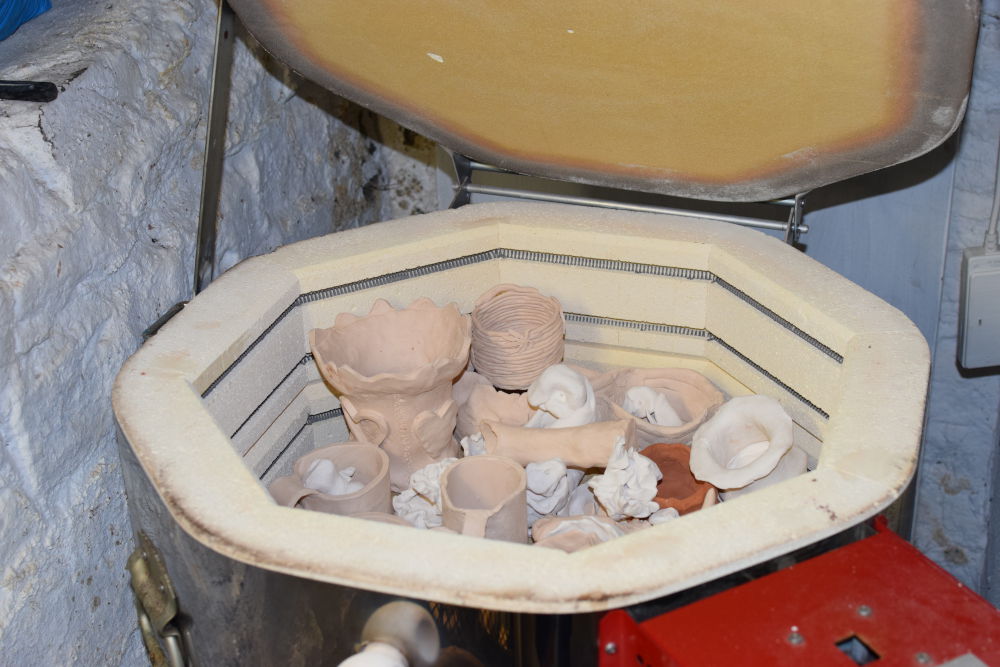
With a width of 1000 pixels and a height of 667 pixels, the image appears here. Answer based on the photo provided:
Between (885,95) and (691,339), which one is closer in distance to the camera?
(885,95)

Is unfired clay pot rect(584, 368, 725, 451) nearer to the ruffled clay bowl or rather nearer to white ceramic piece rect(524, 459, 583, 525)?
white ceramic piece rect(524, 459, 583, 525)

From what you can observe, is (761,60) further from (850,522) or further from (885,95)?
(850,522)

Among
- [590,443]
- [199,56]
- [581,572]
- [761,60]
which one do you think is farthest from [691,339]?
[199,56]

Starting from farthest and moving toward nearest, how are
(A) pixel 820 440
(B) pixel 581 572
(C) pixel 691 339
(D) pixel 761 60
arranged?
1. (C) pixel 691 339
2. (A) pixel 820 440
3. (D) pixel 761 60
4. (B) pixel 581 572

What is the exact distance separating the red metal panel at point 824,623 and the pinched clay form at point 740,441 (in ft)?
0.86

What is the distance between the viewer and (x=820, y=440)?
1.50 m

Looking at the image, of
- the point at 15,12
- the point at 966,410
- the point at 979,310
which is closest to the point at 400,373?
the point at 15,12

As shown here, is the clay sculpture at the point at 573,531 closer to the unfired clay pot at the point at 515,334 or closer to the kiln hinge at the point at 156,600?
the unfired clay pot at the point at 515,334

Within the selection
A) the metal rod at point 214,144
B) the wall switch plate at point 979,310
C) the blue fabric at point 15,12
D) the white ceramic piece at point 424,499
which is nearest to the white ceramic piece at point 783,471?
the white ceramic piece at point 424,499

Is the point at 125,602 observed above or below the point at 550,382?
below

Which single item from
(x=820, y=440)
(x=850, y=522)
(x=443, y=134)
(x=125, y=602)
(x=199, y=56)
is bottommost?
(x=125, y=602)

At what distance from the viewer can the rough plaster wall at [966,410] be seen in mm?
1817

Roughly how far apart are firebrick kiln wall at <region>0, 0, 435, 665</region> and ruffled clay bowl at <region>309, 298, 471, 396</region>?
0.99 feet

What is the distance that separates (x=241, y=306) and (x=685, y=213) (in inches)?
29.9
